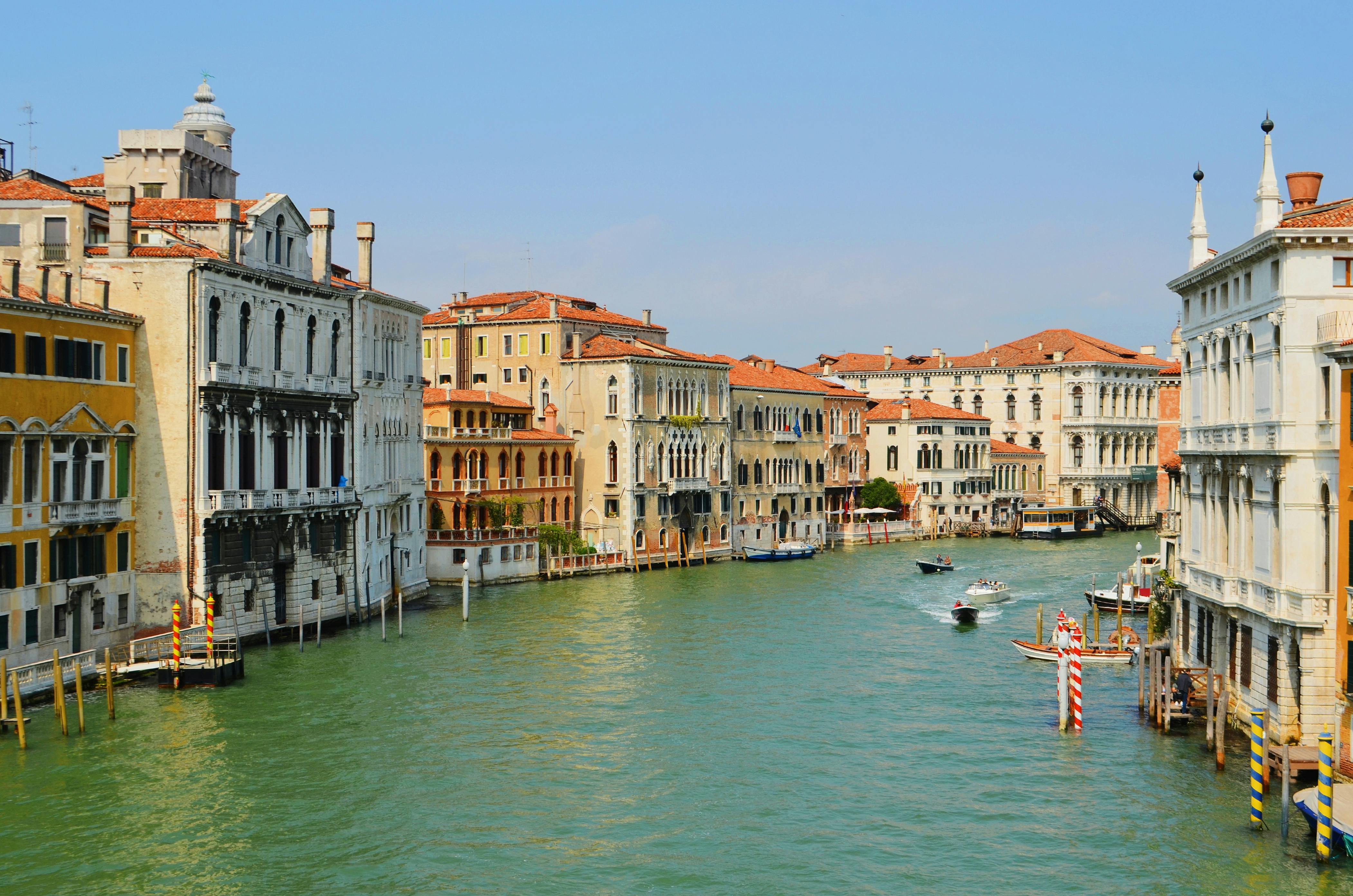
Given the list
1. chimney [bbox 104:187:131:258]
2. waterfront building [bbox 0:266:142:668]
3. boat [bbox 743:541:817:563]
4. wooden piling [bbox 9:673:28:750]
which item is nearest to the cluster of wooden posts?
wooden piling [bbox 9:673:28:750]

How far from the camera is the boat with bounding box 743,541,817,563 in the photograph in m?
54.0

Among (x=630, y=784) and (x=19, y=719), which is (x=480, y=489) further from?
(x=630, y=784)

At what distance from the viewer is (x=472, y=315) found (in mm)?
54781

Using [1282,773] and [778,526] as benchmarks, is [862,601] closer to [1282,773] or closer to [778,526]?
[778,526]

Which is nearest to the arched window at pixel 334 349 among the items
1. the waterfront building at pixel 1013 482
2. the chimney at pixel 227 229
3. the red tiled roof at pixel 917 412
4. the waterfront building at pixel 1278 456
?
the chimney at pixel 227 229

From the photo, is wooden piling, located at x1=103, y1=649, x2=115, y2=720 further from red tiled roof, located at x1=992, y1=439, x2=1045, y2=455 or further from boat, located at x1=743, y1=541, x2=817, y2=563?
red tiled roof, located at x1=992, y1=439, x2=1045, y2=455

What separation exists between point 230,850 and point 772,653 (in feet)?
50.7

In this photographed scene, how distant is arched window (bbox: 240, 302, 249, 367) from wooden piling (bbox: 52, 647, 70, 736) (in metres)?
8.64

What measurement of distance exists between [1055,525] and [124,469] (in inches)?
2047

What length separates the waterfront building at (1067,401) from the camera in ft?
261

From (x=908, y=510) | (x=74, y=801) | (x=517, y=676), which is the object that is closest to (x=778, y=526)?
(x=908, y=510)

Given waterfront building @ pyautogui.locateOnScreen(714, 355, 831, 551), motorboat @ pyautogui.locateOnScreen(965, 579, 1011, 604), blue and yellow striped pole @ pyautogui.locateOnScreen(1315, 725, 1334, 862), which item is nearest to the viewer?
blue and yellow striped pole @ pyautogui.locateOnScreen(1315, 725, 1334, 862)

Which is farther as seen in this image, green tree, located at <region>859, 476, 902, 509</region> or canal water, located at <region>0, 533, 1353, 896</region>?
green tree, located at <region>859, 476, 902, 509</region>

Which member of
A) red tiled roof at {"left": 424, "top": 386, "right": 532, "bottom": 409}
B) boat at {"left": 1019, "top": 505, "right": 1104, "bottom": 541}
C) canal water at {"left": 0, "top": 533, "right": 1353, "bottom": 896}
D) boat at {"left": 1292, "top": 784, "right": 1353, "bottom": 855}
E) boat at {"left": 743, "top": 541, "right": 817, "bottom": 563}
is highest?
red tiled roof at {"left": 424, "top": 386, "right": 532, "bottom": 409}
